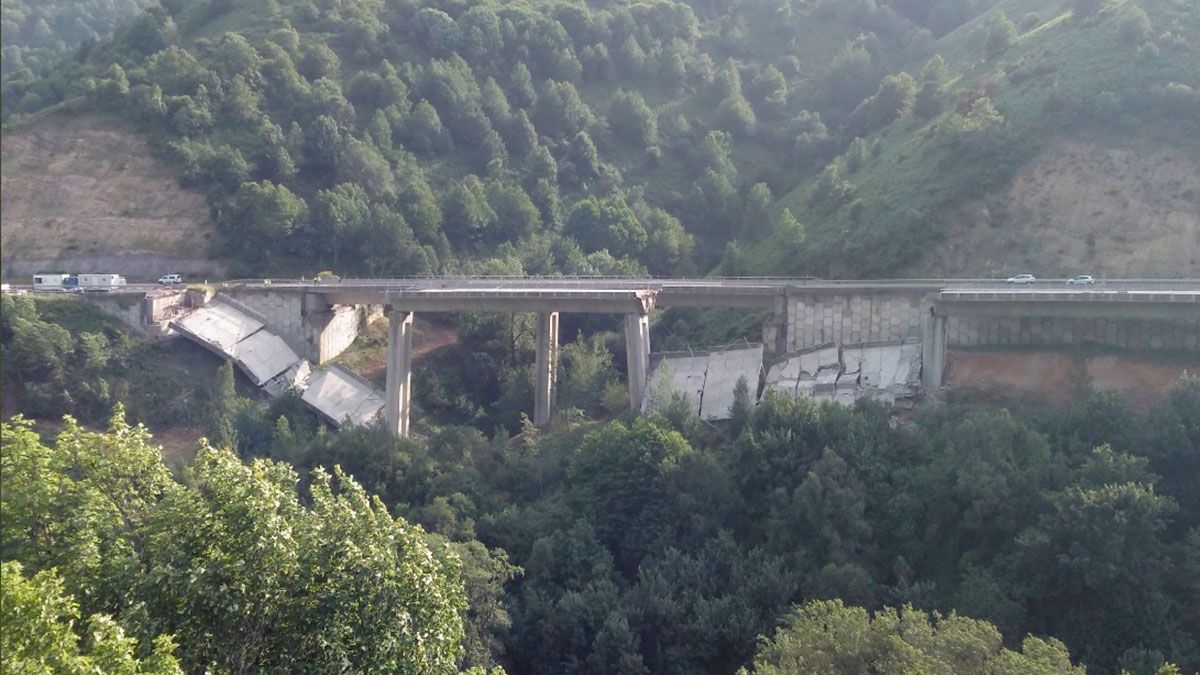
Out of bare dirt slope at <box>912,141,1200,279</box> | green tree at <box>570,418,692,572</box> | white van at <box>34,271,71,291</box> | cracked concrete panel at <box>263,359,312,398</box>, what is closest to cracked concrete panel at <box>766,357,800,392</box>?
green tree at <box>570,418,692,572</box>

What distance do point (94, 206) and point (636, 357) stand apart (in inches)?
1501

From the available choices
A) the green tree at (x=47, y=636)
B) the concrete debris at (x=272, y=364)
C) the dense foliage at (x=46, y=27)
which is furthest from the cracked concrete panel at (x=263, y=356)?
the green tree at (x=47, y=636)

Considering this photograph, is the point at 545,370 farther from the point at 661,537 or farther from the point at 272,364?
the point at 661,537

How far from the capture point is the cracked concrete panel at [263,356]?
66438mm

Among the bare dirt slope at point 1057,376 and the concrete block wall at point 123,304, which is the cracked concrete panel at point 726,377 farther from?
the concrete block wall at point 123,304

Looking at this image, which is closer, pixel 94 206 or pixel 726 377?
pixel 726 377

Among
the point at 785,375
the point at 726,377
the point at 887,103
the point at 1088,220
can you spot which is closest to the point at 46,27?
the point at 726,377

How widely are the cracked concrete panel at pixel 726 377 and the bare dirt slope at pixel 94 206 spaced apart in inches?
1399

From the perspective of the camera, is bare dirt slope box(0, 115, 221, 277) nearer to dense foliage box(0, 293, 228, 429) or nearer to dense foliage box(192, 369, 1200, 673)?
dense foliage box(0, 293, 228, 429)

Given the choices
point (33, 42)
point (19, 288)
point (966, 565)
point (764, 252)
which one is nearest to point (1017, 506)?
point (966, 565)

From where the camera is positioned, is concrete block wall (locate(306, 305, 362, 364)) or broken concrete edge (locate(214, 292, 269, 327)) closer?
concrete block wall (locate(306, 305, 362, 364))

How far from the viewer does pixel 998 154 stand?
70312 millimetres

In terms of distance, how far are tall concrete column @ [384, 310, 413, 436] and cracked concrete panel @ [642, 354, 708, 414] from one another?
13368 millimetres

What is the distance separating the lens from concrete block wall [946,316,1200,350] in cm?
5294
